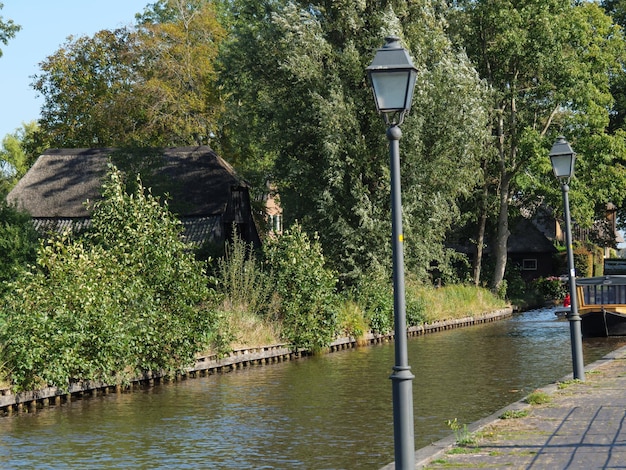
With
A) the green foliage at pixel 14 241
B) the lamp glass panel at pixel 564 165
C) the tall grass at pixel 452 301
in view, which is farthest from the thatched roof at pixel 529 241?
the lamp glass panel at pixel 564 165

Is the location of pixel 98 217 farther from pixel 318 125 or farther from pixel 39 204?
pixel 39 204

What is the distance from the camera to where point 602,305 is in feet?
114

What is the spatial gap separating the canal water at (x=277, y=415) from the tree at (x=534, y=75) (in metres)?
27.2

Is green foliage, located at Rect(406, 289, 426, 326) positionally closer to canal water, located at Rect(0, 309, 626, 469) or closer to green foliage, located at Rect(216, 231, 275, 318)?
canal water, located at Rect(0, 309, 626, 469)

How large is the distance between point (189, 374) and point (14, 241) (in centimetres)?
1612

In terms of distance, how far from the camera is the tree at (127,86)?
200ft

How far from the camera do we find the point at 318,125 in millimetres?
39312

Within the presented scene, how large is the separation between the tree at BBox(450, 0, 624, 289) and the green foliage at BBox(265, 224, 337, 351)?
23522mm

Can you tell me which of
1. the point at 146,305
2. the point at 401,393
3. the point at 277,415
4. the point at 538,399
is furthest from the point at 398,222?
the point at 146,305

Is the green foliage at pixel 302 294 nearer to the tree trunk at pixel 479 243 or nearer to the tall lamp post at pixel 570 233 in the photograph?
the tall lamp post at pixel 570 233

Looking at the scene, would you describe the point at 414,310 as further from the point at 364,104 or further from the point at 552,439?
the point at 552,439

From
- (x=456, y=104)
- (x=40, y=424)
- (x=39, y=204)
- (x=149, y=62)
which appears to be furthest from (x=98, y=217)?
(x=149, y=62)

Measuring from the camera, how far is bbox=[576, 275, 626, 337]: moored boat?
112 feet

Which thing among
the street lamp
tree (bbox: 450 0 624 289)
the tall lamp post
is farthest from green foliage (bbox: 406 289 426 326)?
the street lamp
